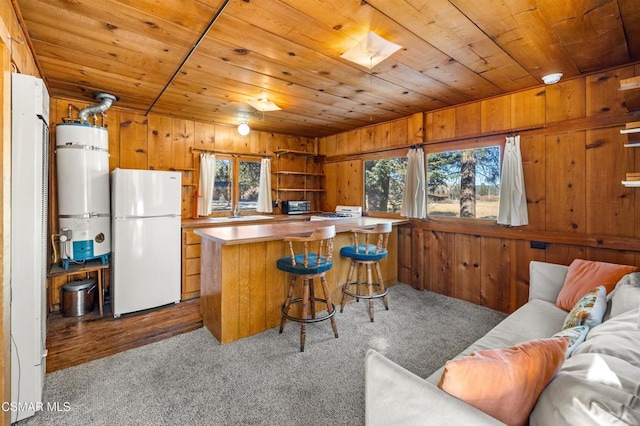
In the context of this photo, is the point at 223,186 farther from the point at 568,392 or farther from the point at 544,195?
the point at 568,392

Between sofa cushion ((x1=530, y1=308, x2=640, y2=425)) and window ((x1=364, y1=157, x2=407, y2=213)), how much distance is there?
3.30 meters

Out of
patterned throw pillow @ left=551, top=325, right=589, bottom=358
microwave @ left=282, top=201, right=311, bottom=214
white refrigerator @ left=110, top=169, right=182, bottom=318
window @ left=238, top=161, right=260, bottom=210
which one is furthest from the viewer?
microwave @ left=282, top=201, right=311, bottom=214

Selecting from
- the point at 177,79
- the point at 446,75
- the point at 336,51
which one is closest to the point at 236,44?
the point at 336,51

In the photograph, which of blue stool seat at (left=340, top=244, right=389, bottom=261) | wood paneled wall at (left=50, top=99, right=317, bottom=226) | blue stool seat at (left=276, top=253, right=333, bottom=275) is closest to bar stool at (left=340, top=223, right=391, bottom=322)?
blue stool seat at (left=340, top=244, right=389, bottom=261)

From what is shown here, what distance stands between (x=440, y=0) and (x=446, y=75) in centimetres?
111

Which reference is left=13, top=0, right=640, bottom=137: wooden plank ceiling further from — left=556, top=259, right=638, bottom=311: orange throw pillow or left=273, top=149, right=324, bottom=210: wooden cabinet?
left=273, top=149, right=324, bottom=210: wooden cabinet

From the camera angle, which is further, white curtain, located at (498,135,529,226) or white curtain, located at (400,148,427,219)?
white curtain, located at (400,148,427,219)

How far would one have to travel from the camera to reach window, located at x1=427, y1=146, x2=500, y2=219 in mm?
3328

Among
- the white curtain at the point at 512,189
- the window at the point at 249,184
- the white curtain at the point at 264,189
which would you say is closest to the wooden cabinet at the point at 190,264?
the window at the point at 249,184

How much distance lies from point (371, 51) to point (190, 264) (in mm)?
3204

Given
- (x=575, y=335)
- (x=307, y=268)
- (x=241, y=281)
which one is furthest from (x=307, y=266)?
(x=575, y=335)

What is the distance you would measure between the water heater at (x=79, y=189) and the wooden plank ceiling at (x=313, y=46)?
51cm

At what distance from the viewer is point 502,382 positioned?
0.88 m

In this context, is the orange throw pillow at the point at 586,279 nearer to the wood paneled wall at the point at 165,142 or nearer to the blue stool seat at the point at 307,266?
the blue stool seat at the point at 307,266
